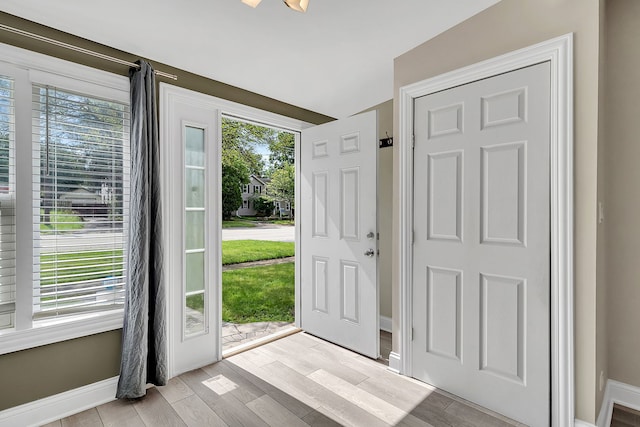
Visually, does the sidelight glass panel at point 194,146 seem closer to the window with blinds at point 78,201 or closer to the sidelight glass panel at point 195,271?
the window with blinds at point 78,201

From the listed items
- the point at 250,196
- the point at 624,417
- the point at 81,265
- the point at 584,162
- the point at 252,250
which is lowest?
the point at 624,417

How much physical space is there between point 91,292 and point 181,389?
34.9 inches

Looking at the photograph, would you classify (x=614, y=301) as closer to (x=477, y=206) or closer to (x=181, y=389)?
(x=477, y=206)

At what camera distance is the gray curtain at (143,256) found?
82.8 inches

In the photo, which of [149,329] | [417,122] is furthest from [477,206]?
[149,329]

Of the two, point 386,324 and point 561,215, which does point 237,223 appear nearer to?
point 386,324

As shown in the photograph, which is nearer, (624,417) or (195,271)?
(624,417)

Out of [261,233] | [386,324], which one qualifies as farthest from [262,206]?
[386,324]

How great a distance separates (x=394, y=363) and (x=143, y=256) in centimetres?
195

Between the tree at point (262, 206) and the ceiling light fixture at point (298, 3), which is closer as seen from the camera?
the ceiling light fixture at point (298, 3)

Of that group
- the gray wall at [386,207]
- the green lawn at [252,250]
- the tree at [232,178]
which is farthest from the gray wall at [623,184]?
the tree at [232,178]

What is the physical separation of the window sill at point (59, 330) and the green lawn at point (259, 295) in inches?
72.0

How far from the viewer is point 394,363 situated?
99.3 inches

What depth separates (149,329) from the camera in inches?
88.2
